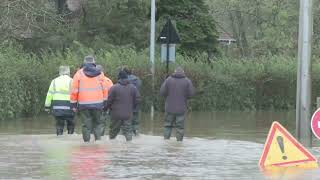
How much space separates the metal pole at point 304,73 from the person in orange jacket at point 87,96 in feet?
15.0

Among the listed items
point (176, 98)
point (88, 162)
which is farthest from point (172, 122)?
point (88, 162)

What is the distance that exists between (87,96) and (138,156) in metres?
2.78

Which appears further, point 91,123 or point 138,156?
point 91,123

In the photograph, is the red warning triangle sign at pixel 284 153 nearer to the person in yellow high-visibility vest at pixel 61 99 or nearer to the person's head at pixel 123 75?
the person's head at pixel 123 75

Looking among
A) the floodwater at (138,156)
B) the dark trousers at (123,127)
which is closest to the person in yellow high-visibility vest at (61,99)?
the floodwater at (138,156)

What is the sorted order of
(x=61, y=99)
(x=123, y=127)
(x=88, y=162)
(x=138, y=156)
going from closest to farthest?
(x=88, y=162) → (x=138, y=156) → (x=123, y=127) → (x=61, y=99)

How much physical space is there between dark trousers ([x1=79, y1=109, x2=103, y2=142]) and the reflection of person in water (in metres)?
0.78

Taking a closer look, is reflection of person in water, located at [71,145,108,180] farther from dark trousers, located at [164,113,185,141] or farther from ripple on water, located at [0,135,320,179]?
dark trousers, located at [164,113,185,141]

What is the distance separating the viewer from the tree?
39.1m

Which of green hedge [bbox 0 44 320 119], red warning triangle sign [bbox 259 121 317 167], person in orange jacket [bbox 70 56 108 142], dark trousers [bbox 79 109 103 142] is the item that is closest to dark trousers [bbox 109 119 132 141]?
dark trousers [bbox 79 109 103 142]

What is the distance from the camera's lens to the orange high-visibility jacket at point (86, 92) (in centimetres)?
1606

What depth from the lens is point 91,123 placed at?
1628 centimetres

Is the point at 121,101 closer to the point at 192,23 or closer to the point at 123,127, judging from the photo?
the point at 123,127

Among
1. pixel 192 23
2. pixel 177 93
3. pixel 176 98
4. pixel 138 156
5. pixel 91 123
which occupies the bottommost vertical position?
pixel 138 156
